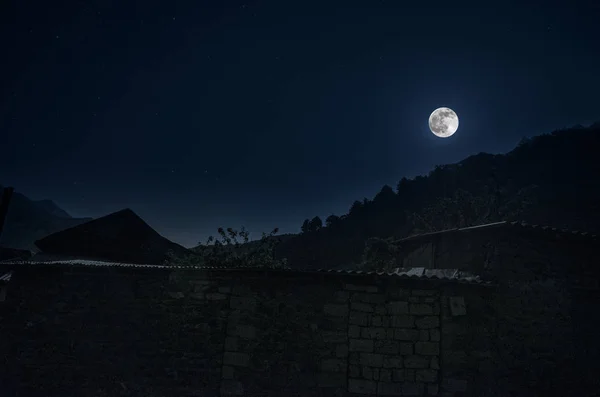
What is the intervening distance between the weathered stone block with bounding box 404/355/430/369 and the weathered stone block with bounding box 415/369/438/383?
0.30 feet

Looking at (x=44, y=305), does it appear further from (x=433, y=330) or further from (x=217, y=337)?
(x=433, y=330)

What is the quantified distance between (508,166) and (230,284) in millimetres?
56693

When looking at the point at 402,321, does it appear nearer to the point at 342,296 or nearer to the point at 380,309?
the point at 380,309

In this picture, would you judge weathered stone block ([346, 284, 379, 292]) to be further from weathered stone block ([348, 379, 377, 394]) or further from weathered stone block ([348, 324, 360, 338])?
weathered stone block ([348, 379, 377, 394])

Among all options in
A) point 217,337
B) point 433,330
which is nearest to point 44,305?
point 217,337

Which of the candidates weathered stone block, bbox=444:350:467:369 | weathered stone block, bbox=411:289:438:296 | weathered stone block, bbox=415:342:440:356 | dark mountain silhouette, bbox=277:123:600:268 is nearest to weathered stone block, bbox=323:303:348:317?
weathered stone block, bbox=411:289:438:296

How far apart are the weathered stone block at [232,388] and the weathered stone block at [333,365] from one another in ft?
5.47

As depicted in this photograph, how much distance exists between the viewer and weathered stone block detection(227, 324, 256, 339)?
7126mm

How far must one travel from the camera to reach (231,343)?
23.3ft

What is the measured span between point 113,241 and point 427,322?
1809 centimetres

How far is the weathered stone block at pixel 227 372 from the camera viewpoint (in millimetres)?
6965

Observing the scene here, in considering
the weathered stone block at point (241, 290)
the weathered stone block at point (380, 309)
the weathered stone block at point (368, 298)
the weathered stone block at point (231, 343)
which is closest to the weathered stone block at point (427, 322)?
the weathered stone block at point (380, 309)

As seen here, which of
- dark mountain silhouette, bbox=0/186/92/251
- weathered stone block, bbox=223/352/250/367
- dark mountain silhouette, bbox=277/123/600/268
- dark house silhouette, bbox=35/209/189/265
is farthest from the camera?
dark mountain silhouette, bbox=0/186/92/251

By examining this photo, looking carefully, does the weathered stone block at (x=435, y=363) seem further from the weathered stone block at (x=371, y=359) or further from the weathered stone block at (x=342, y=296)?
the weathered stone block at (x=342, y=296)
